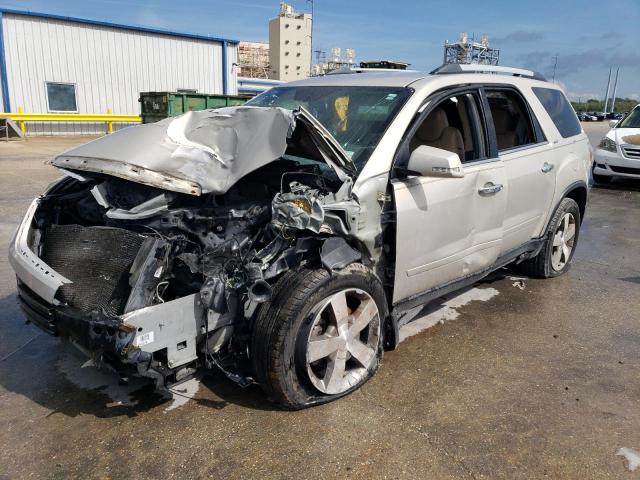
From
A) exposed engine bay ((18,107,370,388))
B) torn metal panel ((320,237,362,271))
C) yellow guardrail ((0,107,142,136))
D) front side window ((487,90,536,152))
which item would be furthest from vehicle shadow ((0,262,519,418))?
yellow guardrail ((0,107,142,136))

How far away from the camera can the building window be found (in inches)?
842

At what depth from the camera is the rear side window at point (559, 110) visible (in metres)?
4.89

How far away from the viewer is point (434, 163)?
3.09 metres

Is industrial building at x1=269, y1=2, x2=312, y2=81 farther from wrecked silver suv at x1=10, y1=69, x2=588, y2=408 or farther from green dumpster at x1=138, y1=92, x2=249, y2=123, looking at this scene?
wrecked silver suv at x1=10, y1=69, x2=588, y2=408

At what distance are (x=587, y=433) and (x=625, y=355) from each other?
3.91 ft

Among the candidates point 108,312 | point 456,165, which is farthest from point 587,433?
point 108,312

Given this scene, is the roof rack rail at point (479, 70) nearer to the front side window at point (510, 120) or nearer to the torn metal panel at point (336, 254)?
the front side window at point (510, 120)

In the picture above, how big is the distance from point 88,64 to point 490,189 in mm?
22363

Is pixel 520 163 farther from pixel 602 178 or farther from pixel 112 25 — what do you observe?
pixel 112 25

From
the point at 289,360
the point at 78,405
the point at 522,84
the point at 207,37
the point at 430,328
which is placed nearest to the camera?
the point at 289,360

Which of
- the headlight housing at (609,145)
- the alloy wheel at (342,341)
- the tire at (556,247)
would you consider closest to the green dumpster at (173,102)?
the headlight housing at (609,145)

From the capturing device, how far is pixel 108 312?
258 cm

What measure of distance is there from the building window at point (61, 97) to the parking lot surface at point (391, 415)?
19.9m

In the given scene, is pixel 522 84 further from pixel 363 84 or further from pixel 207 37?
pixel 207 37
